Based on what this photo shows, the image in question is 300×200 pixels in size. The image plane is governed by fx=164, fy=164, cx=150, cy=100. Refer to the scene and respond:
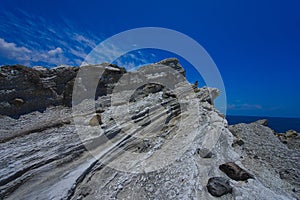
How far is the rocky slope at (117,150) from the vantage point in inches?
A: 255

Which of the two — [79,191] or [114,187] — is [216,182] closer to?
[114,187]

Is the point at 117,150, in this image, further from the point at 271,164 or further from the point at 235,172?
the point at 271,164

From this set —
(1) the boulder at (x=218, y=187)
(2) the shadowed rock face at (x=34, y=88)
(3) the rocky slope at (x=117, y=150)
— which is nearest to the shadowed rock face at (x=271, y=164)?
(3) the rocky slope at (x=117, y=150)

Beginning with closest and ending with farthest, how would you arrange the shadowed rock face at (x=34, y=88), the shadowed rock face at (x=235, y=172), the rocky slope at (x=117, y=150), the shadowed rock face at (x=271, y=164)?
the rocky slope at (x=117, y=150), the shadowed rock face at (x=235, y=172), the shadowed rock face at (x=271, y=164), the shadowed rock face at (x=34, y=88)

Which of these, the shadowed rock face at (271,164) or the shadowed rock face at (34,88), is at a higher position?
the shadowed rock face at (34,88)

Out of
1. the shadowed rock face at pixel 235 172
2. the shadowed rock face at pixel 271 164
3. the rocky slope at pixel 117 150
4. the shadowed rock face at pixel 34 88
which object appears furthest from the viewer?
the shadowed rock face at pixel 34 88

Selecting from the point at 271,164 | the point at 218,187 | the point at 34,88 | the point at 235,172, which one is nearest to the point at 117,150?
the point at 218,187

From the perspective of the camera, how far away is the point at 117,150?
8.67 m

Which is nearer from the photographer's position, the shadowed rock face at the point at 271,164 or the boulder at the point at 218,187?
the boulder at the point at 218,187

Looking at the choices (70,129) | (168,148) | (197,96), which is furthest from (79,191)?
(197,96)

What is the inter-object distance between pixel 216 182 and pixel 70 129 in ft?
25.4

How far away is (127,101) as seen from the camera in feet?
45.8

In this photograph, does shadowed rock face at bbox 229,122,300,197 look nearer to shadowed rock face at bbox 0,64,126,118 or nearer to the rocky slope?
the rocky slope

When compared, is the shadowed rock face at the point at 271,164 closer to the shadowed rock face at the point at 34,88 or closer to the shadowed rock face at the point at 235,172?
the shadowed rock face at the point at 235,172
